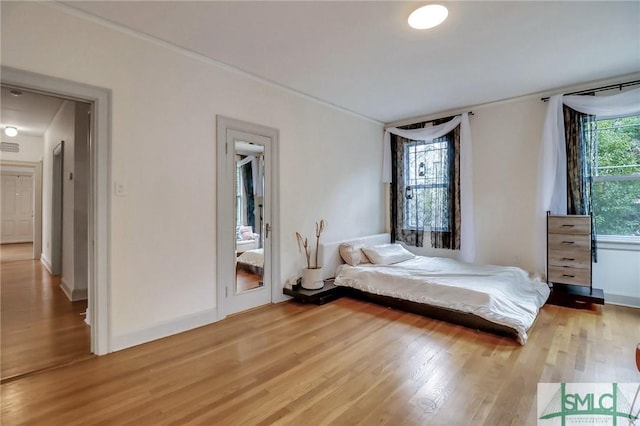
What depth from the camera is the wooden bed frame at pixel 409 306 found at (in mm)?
2887

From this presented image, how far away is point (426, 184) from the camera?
5102 millimetres

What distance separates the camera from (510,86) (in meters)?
3.88

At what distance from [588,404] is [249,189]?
335cm

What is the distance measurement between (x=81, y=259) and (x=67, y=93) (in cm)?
256

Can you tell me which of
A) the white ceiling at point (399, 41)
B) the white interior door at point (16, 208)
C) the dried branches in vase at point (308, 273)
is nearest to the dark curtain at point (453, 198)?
the white ceiling at point (399, 41)

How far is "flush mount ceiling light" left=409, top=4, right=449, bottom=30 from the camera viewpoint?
2303 mm

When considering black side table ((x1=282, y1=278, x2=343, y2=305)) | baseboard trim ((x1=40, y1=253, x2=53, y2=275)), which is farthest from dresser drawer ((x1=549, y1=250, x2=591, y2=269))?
baseboard trim ((x1=40, y1=253, x2=53, y2=275))

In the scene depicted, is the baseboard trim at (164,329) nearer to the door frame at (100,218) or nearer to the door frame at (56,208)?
the door frame at (100,218)

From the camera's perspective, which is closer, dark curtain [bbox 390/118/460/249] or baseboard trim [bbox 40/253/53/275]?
dark curtain [bbox 390/118/460/249]

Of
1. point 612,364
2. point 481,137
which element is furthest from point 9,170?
point 612,364

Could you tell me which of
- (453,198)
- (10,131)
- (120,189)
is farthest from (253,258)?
(10,131)

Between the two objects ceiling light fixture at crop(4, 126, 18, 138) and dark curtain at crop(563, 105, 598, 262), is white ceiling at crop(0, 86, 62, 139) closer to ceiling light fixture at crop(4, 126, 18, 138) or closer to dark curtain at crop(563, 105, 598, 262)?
ceiling light fixture at crop(4, 126, 18, 138)

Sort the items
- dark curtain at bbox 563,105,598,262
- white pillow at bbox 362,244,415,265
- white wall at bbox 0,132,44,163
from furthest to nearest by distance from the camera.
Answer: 1. white wall at bbox 0,132,44,163
2. white pillow at bbox 362,244,415,265
3. dark curtain at bbox 563,105,598,262

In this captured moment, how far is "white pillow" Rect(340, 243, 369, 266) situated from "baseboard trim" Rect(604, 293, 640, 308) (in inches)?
117
